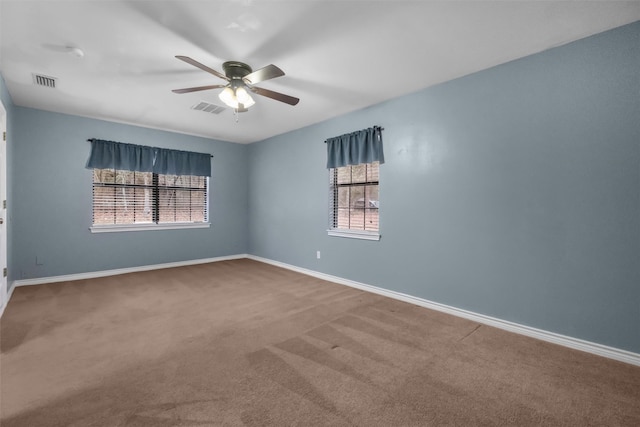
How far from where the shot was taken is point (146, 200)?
5371mm

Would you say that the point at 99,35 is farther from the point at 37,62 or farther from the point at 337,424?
the point at 337,424

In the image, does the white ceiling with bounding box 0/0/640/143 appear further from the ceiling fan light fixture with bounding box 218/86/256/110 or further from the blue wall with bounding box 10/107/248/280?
the blue wall with bounding box 10/107/248/280

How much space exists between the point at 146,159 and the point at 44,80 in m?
2.01

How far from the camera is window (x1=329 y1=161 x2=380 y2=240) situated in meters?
4.18

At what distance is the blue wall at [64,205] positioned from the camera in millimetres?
4215

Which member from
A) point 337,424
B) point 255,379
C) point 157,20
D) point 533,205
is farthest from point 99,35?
point 533,205

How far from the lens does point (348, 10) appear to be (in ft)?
6.89

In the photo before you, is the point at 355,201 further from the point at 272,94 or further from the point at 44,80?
the point at 44,80

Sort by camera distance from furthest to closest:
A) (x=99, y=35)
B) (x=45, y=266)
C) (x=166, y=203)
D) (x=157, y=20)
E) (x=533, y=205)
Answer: (x=166, y=203)
(x=45, y=266)
(x=533, y=205)
(x=99, y=35)
(x=157, y=20)

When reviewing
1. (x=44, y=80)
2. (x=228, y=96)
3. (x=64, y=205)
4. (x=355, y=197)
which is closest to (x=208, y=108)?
(x=228, y=96)

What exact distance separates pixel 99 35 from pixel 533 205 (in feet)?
13.3

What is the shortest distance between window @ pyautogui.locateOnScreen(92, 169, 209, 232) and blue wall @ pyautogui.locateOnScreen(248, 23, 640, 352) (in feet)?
12.2

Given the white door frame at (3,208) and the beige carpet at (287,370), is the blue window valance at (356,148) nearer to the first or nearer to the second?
the beige carpet at (287,370)

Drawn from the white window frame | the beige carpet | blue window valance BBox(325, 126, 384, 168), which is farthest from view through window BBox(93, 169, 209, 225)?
blue window valance BBox(325, 126, 384, 168)
